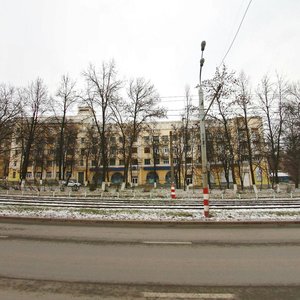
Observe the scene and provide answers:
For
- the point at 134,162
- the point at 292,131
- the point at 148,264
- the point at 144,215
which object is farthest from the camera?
the point at 134,162

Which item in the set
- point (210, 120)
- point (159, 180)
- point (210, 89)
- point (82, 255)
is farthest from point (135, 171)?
point (82, 255)

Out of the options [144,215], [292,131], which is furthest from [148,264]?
[292,131]

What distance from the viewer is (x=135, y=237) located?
9305mm

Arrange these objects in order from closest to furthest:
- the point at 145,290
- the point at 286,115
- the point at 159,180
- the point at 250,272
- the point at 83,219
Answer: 1. the point at 145,290
2. the point at 250,272
3. the point at 83,219
4. the point at 286,115
5. the point at 159,180

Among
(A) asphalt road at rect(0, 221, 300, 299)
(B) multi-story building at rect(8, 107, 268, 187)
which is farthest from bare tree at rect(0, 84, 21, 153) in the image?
(A) asphalt road at rect(0, 221, 300, 299)

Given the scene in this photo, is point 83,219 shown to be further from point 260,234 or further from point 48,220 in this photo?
point 260,234

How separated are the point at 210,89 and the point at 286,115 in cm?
983

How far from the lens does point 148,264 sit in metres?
6.18

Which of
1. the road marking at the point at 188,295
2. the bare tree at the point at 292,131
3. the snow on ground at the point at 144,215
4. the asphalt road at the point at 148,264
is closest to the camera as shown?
the road marking at the point at 188,295

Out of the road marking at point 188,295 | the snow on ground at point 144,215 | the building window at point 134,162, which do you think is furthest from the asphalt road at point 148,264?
the building window at point 134,162

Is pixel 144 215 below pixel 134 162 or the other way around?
below

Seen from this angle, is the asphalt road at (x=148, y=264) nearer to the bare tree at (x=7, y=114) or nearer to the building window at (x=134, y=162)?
the bare tree at (x=7, y=114)

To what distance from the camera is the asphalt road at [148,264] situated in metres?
4.68

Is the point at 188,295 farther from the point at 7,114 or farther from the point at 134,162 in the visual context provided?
the point at 134,162
